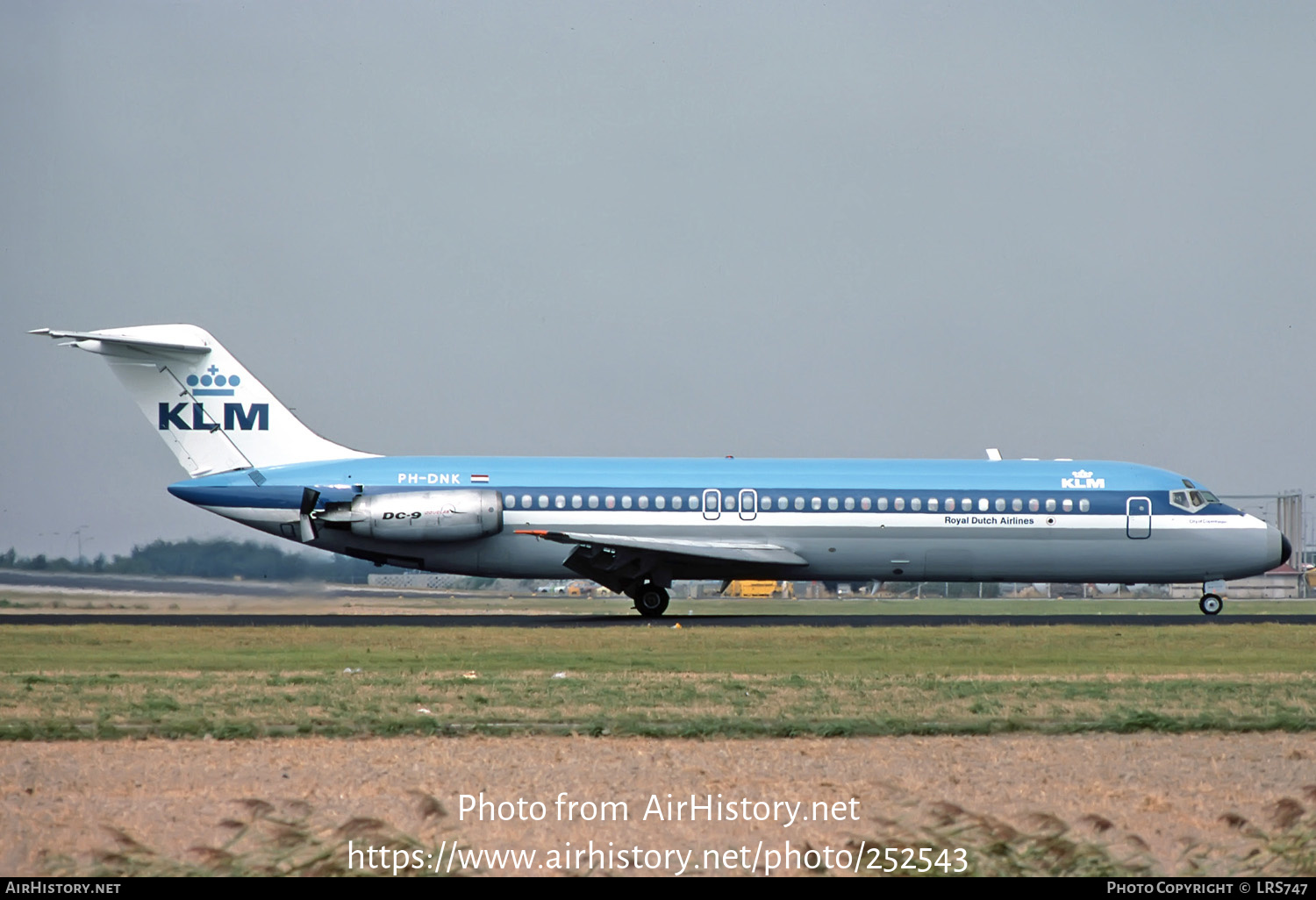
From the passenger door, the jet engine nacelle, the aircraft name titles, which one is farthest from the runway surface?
the aircraft name titles

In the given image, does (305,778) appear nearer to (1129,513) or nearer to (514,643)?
(514,643)

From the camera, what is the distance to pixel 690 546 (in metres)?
33.8

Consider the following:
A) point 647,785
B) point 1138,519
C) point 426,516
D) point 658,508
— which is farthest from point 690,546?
point 647,785

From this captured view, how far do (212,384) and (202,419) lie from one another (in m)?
0.92

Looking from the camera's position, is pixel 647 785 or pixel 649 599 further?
pixel 649 599

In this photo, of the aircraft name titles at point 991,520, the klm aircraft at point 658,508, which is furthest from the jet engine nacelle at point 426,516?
the aircraft name titles at point 991,520

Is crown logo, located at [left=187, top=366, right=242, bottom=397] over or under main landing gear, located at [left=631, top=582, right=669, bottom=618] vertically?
over

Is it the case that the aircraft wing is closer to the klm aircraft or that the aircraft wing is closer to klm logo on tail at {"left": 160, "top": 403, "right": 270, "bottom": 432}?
the klm aircraft

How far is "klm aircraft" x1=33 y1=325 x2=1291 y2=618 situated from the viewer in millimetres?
33781

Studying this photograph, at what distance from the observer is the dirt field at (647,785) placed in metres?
9.06

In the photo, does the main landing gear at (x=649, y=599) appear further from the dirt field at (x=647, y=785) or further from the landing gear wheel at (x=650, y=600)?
the dirt field at (x=647, y=785)

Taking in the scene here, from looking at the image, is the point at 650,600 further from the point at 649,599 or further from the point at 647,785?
the point at 647,785

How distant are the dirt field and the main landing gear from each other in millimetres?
21105

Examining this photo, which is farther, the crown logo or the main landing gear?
the crown logo
